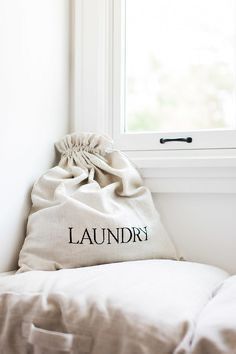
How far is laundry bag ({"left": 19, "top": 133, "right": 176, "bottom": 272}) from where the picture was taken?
1.03 m

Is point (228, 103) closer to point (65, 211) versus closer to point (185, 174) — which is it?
point (185, 174)

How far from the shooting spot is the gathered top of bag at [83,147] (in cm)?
124

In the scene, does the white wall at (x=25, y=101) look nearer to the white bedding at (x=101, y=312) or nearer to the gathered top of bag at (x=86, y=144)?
the gathered top of bag at (x=86, y=144)

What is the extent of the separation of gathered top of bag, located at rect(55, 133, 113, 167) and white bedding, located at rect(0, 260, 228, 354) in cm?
47

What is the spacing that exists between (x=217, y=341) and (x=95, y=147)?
77 centimetres

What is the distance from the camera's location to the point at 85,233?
1042 millimetres

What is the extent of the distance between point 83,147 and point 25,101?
8.9 inches

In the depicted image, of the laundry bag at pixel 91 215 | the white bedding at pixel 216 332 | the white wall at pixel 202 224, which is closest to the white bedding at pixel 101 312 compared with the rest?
the white bedding at pixel 216 332

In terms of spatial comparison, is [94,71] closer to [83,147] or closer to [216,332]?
[83,147]

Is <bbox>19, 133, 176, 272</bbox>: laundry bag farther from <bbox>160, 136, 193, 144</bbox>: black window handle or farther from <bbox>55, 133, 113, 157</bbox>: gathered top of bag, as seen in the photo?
<bbox>160, 136, 193, 144</bbox>: black window handle

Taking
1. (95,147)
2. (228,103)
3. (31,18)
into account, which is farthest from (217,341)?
(31,18)

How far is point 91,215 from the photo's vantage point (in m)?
1.06

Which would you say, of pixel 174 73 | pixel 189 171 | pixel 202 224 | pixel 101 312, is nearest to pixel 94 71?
pixel 174 73

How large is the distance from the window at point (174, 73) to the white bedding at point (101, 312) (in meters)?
0.60
